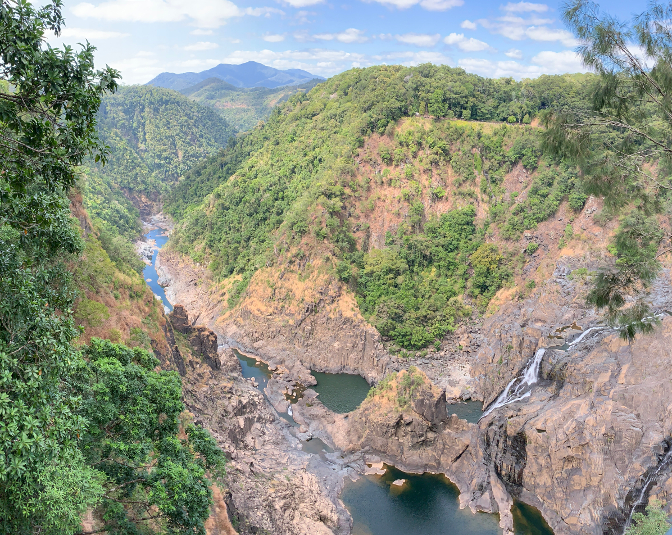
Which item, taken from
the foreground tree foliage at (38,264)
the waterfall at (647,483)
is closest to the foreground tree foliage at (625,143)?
the foreground tree foliage at (38,264)

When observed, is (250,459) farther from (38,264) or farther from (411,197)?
(411,197)

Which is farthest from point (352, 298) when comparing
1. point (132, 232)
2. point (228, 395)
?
point (132, 232)

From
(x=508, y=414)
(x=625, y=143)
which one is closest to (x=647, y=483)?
(x=508, y=414)

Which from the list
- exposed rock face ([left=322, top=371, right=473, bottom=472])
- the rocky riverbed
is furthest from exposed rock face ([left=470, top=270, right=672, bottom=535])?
exposed rock face ([left=322, top=371, right=473, bottom=472])

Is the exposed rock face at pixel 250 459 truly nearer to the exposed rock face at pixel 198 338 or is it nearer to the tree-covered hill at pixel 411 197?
the exposed rock face at pixel 198 338

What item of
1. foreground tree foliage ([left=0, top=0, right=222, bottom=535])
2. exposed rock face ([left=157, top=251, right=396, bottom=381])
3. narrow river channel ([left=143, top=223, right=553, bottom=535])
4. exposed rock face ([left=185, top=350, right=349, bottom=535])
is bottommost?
narrow river channel ([left=143, top=223, right=553, bottom=535])

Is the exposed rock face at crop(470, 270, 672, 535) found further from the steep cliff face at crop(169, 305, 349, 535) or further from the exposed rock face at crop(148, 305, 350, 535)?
the steep cliff face at crop(169, 305, 349, 535)

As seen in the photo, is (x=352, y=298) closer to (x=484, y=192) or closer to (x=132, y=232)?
(x=484, y=192)
